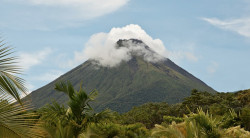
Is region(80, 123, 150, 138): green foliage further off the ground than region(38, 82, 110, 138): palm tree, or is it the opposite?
region(38, 82, 110, 138): palm tree

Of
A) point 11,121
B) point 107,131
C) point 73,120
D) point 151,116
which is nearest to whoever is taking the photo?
point 11,121

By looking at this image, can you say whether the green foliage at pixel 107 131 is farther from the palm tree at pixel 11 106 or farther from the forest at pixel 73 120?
the palm tree at pixel 11 106

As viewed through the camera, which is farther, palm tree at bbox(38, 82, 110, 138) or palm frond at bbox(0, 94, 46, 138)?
palm tree at bbox(38, 82, 110, 138)

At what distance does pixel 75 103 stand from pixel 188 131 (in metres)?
3.12

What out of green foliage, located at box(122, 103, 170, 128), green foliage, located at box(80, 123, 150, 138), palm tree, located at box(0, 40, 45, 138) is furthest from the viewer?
green foliage, located at box(122, 103, 170, 128)

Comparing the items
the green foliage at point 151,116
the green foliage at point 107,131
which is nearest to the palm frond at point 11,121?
the green foliage at point 107,131

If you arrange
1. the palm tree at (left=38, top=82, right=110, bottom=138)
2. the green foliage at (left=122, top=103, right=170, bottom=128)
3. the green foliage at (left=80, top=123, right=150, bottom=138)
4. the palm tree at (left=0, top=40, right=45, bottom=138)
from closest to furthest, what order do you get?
the palm tree at (left=0, top=40, right=45, bottom=138) < the green foliage at (left=80, top=123, right=150, bottom=138) < the palm tree at (left=38, top=82, right=110, bottom=138) < the green foliage at (left=122, top=103, right=170, bottom=128)

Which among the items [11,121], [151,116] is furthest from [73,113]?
[151,116]

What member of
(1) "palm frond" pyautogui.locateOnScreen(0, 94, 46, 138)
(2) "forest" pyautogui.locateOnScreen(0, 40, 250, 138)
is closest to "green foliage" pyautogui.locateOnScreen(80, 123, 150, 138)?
(2) "forest" pyautogui.locateOnScreen(0, 40, 250, 138)

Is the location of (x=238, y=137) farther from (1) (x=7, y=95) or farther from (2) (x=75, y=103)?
(1) (x=7, y=95)

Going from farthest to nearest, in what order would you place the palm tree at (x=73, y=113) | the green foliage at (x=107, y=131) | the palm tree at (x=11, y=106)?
1. the palm tree at (x=73, y=113)
2. the green foliage at (x=107, y=131)
3. the palm tree at (x=11, y=106)

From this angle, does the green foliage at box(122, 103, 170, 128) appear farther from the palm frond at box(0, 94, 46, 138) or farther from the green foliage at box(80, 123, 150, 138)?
the palm frond at box(0, 94, 46, 138)

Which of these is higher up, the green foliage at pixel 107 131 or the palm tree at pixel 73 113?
→ the palm tree at pixel 73 113

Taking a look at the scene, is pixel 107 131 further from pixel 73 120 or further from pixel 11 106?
pixel 11 106
